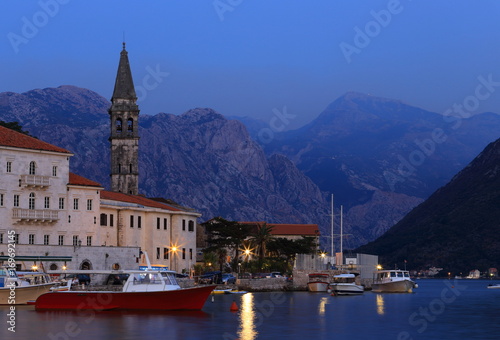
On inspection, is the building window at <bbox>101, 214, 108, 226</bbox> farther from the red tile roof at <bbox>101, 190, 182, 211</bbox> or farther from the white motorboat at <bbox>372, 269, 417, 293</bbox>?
the white motorboat at <bbox>372, 269, 417, 293</bbox>

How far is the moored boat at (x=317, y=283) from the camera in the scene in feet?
421

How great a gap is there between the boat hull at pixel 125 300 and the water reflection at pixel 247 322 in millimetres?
4238

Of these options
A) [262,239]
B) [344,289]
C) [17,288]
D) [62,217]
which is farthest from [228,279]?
[17,288]

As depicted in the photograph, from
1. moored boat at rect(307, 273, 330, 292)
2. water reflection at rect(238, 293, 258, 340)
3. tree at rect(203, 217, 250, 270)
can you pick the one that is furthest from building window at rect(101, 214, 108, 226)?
tree at rect(203, 217, 250, 270)

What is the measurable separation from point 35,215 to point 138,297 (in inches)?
1296

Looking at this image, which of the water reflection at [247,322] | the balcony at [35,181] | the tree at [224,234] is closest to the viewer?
the water reflection at [247,322]

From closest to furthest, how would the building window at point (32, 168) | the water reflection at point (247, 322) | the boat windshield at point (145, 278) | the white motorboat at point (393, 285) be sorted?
the water reflection at point (247, 322) → the boat windshield at point (145, 278) → the building window at point (32, 168) → the white motorboat at point (393, 285)

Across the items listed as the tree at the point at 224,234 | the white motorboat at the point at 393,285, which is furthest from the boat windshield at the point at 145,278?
the tree at the point at 224,234

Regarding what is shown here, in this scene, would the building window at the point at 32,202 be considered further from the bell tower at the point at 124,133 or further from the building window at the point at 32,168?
the bell tower at the point at 124,133

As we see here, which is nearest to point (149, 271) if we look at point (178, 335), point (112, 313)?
point (112, 313)

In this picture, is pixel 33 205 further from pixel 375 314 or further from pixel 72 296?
pixel 375 314

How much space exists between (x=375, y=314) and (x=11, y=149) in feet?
142

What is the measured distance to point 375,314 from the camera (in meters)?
76.6

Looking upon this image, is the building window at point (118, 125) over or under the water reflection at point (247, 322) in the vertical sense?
over
